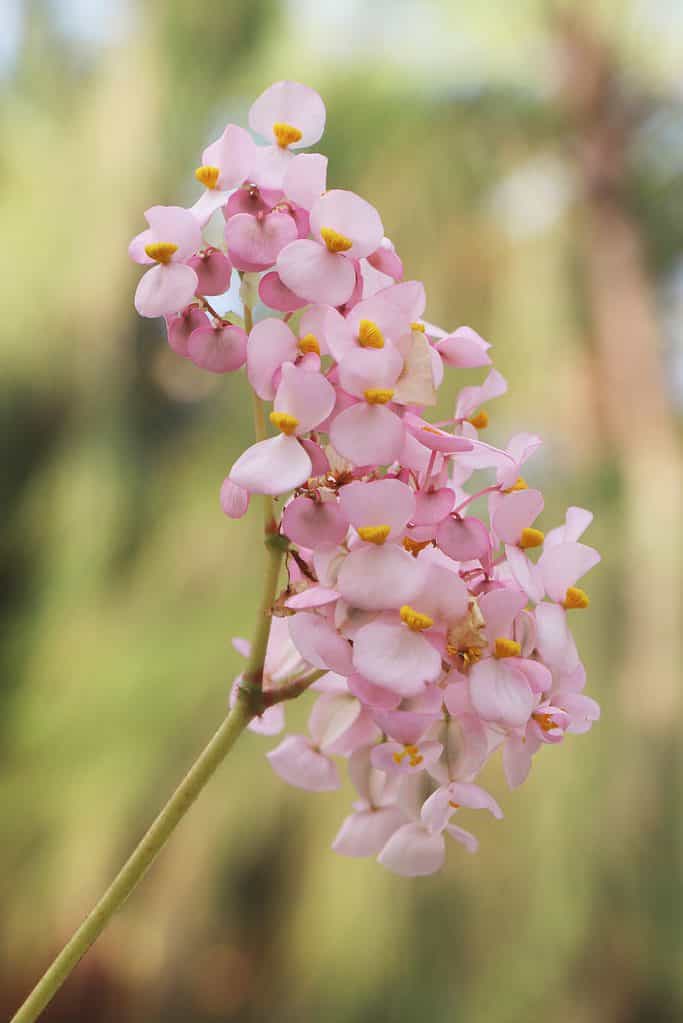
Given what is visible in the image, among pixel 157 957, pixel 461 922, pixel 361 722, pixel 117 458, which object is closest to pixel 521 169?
pixel 117 458

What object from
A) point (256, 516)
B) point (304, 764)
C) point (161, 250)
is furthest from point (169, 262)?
point (256, 516)

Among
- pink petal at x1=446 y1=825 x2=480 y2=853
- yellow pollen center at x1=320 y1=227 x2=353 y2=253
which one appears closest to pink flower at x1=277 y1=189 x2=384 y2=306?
yellow pollen center at x1=320 y1=227 x2=353 y2=253

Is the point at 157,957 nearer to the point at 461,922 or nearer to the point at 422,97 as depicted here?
the point at 461,922

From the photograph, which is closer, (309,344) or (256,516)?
(309,344)

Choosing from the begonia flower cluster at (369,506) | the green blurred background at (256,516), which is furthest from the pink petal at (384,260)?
the green blurred background at (256,516)

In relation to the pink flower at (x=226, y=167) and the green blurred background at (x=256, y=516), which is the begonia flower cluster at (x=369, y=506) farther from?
the green blurred background at (x=256, y=516)

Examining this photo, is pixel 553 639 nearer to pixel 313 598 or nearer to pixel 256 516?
pixel 313 598
